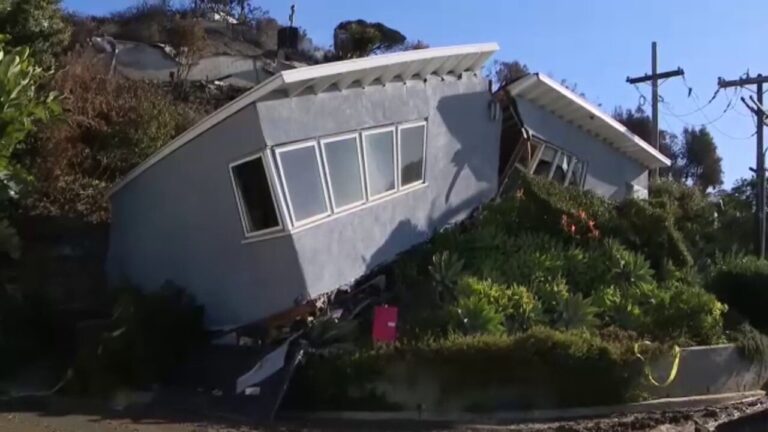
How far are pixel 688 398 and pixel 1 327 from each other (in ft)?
32.9

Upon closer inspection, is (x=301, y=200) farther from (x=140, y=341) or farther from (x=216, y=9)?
(x=216, y=9)

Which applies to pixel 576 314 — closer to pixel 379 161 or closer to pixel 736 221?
pixel 379 161

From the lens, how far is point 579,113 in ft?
71.1

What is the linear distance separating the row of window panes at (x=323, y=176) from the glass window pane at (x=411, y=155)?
0.02 metres

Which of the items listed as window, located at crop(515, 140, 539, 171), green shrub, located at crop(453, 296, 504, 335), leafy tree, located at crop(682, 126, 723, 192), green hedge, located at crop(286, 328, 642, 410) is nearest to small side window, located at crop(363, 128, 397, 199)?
green shrub, located at crop(453, 296, 504, 335)

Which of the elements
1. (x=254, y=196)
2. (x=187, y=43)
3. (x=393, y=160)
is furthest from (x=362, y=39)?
(x=254, y=196)

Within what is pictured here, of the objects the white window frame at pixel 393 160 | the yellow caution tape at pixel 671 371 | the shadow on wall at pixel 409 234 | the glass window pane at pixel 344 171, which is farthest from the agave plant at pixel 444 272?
the yellow caution tape at pixel 671 371

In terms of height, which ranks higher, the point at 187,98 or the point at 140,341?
the point at 187,98

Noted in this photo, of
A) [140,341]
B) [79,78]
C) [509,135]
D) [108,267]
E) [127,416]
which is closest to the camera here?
[127,416]

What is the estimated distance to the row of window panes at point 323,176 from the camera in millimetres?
15133

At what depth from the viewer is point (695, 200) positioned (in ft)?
83.5

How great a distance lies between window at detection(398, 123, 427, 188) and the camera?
1742cm

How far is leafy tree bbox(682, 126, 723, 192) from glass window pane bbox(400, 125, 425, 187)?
33.2 m

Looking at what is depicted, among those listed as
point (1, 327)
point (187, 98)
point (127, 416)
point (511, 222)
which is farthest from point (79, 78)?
point (127, 416)
